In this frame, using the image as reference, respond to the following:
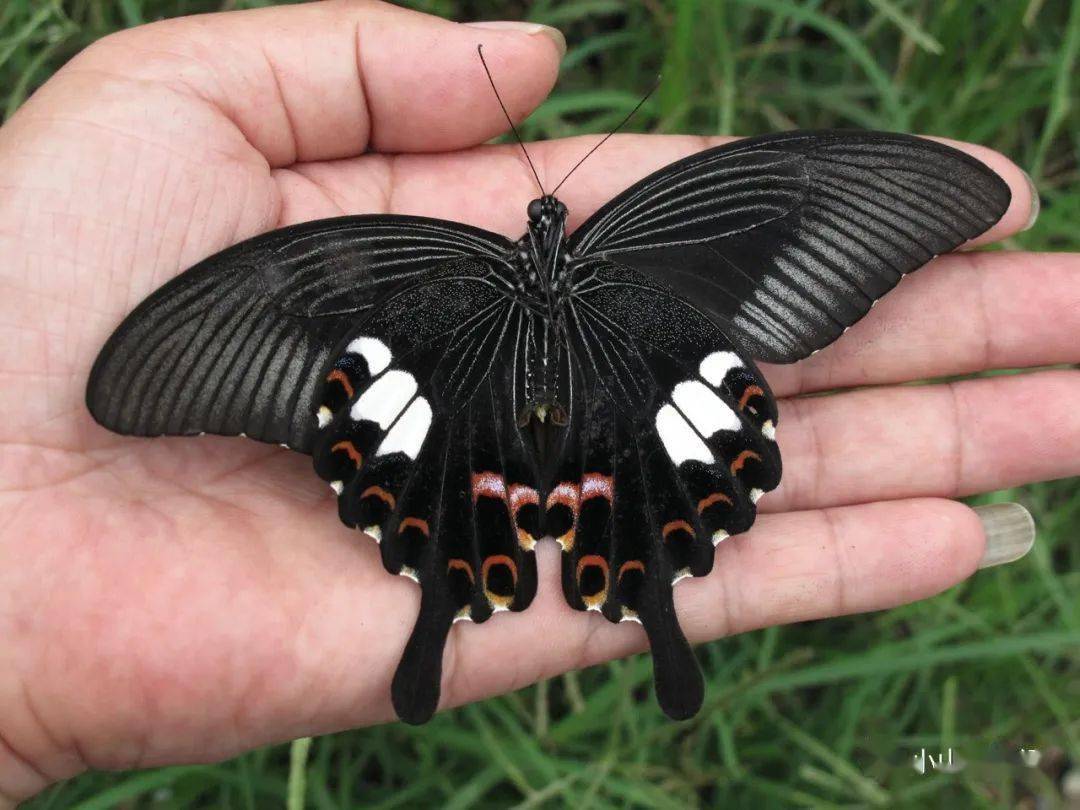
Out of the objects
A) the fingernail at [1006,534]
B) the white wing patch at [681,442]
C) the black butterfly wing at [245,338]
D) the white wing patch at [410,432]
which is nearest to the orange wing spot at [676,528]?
the white wing patch at [681,442]

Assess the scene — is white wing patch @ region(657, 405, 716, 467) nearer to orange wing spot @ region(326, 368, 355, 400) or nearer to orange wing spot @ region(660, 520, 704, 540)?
orange wing spot @ region(660, 520, 704, 540)

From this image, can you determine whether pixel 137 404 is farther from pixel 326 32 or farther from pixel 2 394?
pixel 326 32

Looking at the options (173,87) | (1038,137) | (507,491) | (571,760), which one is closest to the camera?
(507,491)

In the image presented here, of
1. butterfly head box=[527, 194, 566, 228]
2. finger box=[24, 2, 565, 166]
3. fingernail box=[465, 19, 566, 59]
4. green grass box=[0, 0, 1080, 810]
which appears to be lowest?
green grass box=[0, 0, 1080, 810]

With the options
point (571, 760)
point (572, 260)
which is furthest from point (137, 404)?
point (571, 760)

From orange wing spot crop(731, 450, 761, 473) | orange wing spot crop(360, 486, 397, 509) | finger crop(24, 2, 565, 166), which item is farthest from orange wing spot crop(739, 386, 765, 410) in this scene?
finger crop(24, 2, 565, 166)

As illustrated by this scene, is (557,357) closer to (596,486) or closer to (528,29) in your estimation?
(596,486)

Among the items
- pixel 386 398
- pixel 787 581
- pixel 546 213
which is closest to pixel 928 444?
pixel 787 581
